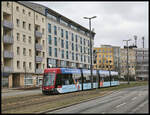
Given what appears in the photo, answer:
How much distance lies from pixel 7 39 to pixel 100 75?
62.6 feet

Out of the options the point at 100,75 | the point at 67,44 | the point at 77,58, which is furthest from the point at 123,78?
the point at 100,75

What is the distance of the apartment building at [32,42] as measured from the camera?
55500 mm

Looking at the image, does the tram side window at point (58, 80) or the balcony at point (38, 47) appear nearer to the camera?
the tram side window at point (58, 80)

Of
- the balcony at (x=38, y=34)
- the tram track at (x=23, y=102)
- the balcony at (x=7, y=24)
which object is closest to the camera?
the tram track at (x=23, y=102)

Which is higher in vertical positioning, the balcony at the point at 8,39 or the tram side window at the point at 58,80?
the balcony at the point at 8,39

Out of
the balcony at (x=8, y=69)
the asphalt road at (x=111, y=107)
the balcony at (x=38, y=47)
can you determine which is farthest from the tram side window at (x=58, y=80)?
the balcony at (x=38, y=47)

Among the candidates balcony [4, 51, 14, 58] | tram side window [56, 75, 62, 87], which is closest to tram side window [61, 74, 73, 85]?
tram side window [56, 75, 62, 87]

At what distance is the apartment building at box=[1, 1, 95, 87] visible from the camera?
2185 inches

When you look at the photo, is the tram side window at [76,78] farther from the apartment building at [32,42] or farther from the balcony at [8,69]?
the balcony at [8,69]

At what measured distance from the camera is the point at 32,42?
213ft

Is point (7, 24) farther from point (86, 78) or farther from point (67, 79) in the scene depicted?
point (67, 79)

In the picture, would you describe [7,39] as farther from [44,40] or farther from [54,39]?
[54,39]

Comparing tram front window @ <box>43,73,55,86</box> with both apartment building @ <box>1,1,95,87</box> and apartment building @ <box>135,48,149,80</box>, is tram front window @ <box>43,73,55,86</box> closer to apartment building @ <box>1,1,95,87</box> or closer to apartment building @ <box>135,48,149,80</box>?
apartment building @ <box>1,1,95,87</box>

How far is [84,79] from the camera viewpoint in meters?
39.8
